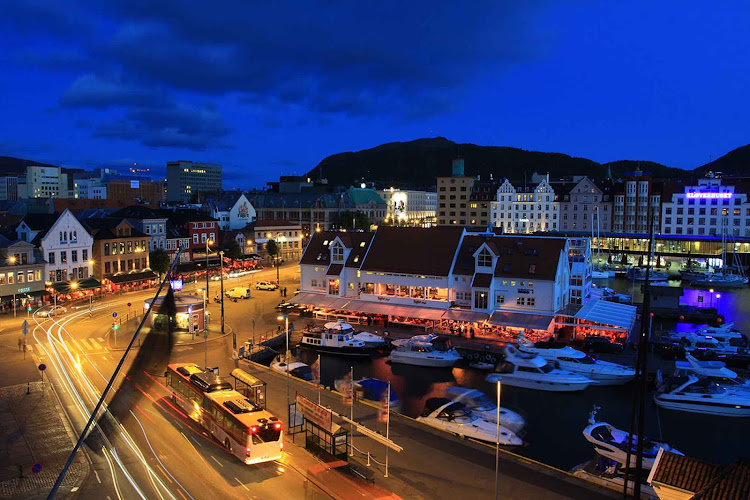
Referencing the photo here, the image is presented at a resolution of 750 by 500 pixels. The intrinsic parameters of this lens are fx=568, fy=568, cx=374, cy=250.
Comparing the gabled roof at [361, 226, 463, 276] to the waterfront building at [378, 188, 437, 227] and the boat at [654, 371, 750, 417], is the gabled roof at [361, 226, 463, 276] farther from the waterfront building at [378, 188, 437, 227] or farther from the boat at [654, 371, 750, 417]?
the waterfront building at [378, 188, 437, 227]

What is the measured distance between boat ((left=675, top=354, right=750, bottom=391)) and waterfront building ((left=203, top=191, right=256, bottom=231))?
9411cm

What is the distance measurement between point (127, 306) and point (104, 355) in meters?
19.1

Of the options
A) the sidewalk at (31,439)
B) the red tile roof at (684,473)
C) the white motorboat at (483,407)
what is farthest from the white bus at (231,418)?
the red tile roof at (684,473)

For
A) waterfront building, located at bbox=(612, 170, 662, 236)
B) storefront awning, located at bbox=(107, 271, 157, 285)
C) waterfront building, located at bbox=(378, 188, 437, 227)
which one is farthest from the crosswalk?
waterfront building, located at bbox=(378, 188, 437, 227)

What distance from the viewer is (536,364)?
3694 centimetres

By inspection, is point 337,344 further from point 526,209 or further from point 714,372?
point 526,209

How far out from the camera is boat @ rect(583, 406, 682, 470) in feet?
79.2

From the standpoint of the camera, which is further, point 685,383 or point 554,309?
point 554,309

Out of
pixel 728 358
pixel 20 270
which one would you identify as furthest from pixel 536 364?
pixel 20 270

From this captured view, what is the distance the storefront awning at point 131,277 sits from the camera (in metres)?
65.2

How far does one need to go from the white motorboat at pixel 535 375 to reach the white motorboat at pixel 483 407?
2.46 metres

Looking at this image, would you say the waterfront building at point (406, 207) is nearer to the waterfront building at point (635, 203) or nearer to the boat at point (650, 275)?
the waterfront building at point (635, 203)

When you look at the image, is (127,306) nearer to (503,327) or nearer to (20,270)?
(20,270)

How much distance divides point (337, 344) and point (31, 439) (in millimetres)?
A: 22506
